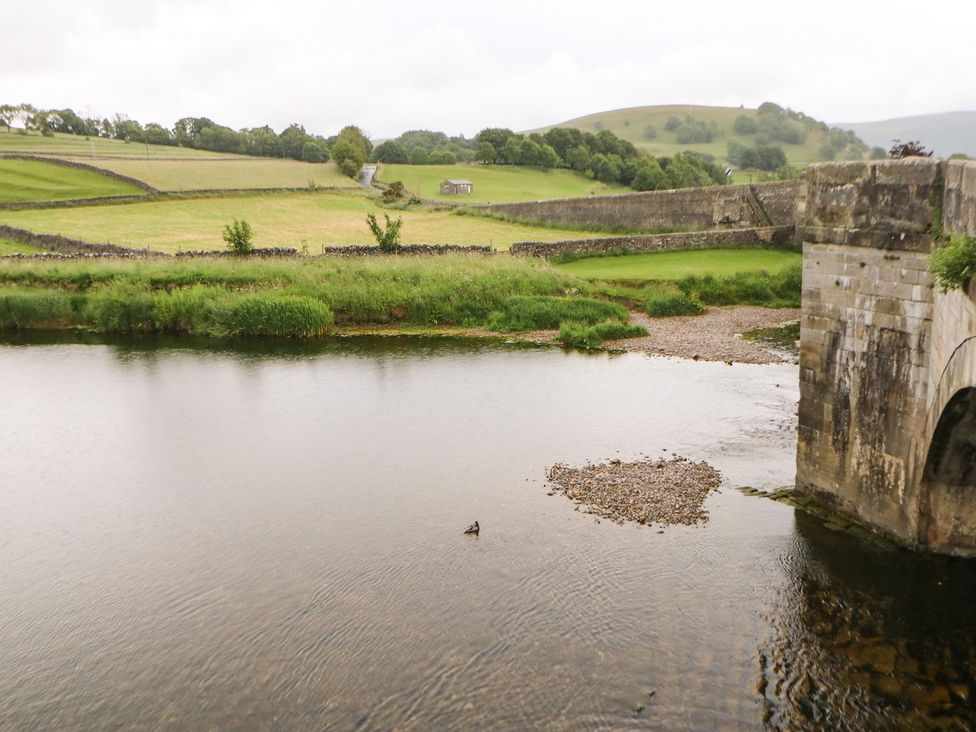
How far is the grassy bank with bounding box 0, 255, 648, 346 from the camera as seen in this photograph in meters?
30.5

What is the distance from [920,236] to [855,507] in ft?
15.1

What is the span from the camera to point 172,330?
31.8 meters

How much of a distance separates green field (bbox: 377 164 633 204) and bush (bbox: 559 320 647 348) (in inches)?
1396

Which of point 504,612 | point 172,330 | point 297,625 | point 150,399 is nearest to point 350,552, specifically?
point 297,625

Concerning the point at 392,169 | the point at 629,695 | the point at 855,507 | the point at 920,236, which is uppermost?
the point at 392,169

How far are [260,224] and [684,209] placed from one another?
26.8 meters

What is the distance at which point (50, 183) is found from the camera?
62.7m

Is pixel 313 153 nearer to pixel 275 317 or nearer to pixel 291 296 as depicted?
pixel 291 296

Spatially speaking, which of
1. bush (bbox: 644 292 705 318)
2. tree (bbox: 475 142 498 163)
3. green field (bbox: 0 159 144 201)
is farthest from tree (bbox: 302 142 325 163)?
bush (bbox: 644 292 705 318)

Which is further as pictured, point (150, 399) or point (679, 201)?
point (679, 201)

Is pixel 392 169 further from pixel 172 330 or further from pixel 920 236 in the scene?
pixel 920 236

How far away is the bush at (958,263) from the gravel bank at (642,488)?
6440 mm

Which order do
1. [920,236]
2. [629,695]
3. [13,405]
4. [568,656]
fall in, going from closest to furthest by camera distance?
[629,695]
[568,656]
[920,236]
[13,405]

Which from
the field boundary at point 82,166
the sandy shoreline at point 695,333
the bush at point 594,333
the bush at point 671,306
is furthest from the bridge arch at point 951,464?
the field boundary at point 82,166
